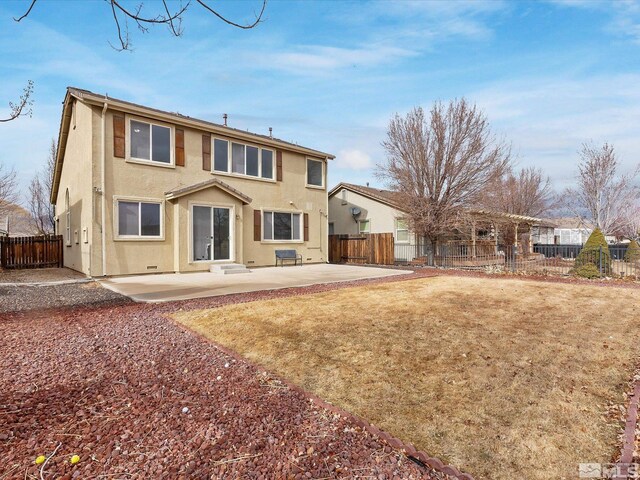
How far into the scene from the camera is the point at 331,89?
12.6 metres

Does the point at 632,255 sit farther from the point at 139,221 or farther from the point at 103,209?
the point at 103,209

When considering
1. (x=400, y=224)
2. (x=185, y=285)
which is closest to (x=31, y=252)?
(x=185, y=285)

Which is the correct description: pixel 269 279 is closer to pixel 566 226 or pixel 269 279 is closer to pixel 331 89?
pixel 331 89

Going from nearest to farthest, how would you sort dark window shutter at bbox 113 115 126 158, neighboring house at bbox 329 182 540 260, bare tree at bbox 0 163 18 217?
dark window shutter at bbox 113 115 126 158 → neighboring house at bbox 329 182 540 260 → bare tree at bbox 0 163 18 217

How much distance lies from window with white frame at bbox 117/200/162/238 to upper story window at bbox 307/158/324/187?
791 cm

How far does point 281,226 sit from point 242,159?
3653 mm

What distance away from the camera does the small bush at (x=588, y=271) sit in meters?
12.2

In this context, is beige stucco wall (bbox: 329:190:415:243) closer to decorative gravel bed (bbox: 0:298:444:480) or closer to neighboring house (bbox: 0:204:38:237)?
decorative gravel bed (bbox: 0:298:444:480)

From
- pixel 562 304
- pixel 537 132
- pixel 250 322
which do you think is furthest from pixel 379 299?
pixel 537 132

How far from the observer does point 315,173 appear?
18.0m

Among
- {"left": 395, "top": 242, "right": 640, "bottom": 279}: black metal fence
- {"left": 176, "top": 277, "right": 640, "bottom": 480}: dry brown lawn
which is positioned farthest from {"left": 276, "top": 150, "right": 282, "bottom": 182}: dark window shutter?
{"left": 176, "top": 277, "right": 640, "bottom": 480}: dry brown lawn

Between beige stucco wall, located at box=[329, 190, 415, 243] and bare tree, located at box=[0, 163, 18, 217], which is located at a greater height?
bare tree, located at box=[0, 163, 18, 217]

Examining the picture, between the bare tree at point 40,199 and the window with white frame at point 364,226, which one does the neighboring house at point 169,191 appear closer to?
the window with white frame at point 364,226

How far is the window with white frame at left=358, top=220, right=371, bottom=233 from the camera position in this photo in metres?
21.9
